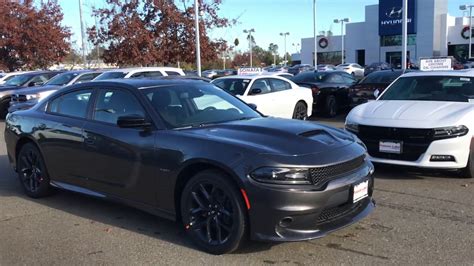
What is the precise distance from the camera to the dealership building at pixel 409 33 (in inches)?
2468

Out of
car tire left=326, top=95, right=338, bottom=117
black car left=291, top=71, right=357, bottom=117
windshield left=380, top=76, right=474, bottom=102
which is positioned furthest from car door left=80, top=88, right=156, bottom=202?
car tire left=326, top=95, right=338, bottom=117

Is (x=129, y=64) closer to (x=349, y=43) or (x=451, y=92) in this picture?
(x=451, y=92)

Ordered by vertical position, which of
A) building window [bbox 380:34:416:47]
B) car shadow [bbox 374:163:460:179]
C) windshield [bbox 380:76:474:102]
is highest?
building window [bbox 380:34:416:47]

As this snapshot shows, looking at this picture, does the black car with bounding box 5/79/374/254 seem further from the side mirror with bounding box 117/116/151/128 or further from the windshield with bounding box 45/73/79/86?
the windshield with bounding box 45/73/79/86

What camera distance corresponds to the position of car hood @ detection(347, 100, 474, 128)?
7039 millimetres

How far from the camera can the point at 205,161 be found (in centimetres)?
449

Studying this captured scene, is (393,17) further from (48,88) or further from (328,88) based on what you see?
(48,88)

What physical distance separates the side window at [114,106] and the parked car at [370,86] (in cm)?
990

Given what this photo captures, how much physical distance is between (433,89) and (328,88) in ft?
24.5

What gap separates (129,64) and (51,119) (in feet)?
63.0

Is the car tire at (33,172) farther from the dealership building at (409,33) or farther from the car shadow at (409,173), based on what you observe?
the dealership building at (409,33)

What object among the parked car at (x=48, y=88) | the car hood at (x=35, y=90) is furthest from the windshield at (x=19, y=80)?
the car hood at (x=35, y=90)

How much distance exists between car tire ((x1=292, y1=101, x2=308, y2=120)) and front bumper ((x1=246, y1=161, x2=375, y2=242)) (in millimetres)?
9884

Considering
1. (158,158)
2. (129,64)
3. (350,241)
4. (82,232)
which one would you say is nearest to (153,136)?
(158,158)
